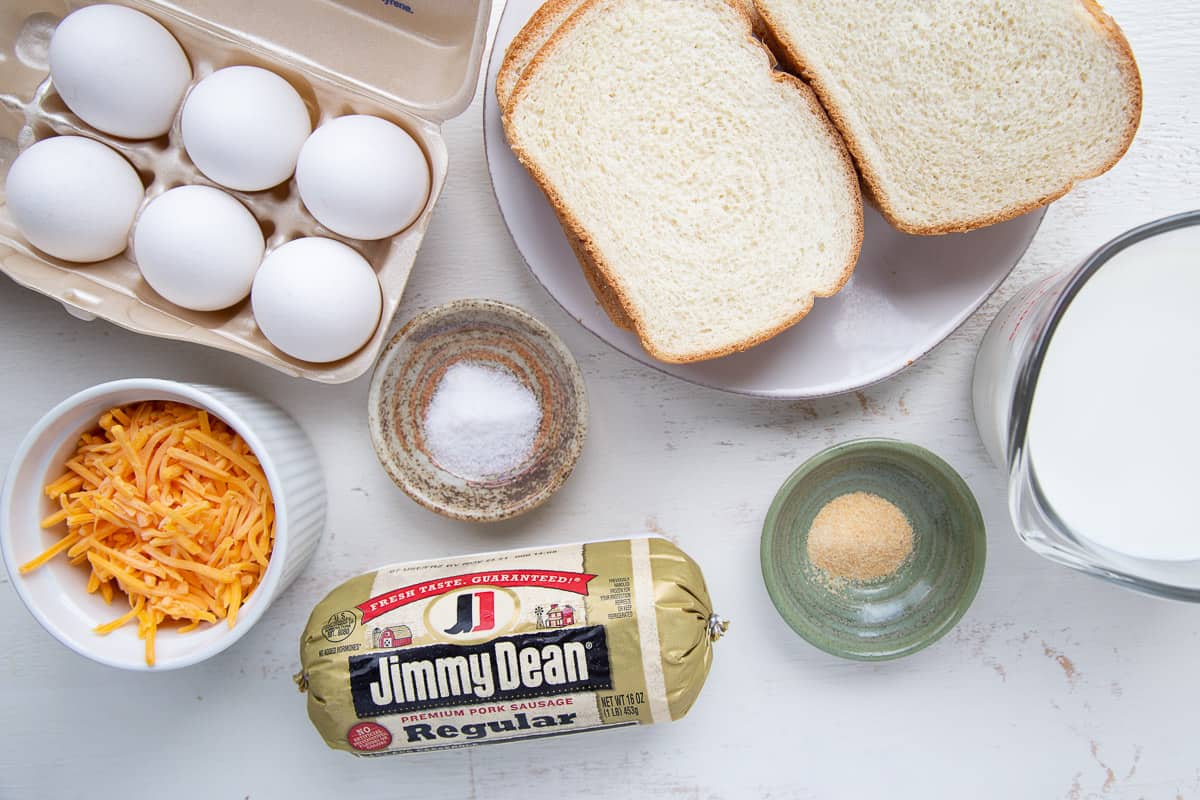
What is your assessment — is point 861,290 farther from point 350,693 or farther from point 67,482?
point 67,482

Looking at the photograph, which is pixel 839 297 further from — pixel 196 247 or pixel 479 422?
pixel 196 247

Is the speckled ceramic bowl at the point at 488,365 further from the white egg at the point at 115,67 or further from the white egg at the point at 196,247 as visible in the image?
the white egg at the point at 115,67

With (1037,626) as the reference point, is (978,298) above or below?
above

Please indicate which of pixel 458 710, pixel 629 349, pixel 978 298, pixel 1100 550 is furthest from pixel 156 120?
pixel 1100 550

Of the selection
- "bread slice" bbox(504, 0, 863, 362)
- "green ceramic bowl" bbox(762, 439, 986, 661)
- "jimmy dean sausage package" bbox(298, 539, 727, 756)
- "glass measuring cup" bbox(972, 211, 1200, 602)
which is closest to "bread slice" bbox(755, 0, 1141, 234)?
"bread slice" bbox(504, 0, 863, 362)

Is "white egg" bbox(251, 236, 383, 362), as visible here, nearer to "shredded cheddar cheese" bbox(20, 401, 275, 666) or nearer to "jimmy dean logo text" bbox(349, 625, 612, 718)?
"shredded cheddar cheese" bbox(20, 401, 275, 666)

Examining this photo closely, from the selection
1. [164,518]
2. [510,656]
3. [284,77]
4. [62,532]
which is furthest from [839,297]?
[62,532]
